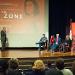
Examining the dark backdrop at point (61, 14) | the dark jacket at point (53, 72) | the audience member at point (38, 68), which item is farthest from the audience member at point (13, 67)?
the dark backdrop at point (61, 14)

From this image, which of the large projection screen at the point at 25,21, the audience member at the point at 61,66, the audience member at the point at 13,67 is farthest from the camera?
the large projection screen at the point at 25,21

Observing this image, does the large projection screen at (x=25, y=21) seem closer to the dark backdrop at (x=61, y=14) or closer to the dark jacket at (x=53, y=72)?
the dark backdrop at (x=61, y=14)

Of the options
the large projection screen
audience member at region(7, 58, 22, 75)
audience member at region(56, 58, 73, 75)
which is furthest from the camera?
the large projection screen

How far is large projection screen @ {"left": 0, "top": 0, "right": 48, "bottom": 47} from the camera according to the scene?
1642cm

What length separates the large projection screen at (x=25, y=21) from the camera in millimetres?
16422

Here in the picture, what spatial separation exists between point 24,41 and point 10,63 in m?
11.8

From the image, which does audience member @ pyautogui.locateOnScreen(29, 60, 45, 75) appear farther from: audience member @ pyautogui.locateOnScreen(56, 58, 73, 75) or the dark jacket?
audience member @ pyautogui.locateOnScreen(56, 58, 73, 75)

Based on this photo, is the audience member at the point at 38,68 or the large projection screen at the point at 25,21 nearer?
the audience member at the point at 38,68

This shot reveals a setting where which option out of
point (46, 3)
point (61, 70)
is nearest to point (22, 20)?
point (46, 3)

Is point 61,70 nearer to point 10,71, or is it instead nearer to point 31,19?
point 10,71

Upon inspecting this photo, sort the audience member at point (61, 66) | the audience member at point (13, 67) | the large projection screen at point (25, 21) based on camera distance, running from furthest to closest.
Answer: the large projection screen at point (25, 21)
the audience member at point (61, 66)
the audience member at point (13, 67)

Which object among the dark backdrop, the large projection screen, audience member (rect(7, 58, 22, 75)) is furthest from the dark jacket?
the dark backdrop

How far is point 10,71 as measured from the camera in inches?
188

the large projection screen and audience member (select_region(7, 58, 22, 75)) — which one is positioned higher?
the large projection screen
